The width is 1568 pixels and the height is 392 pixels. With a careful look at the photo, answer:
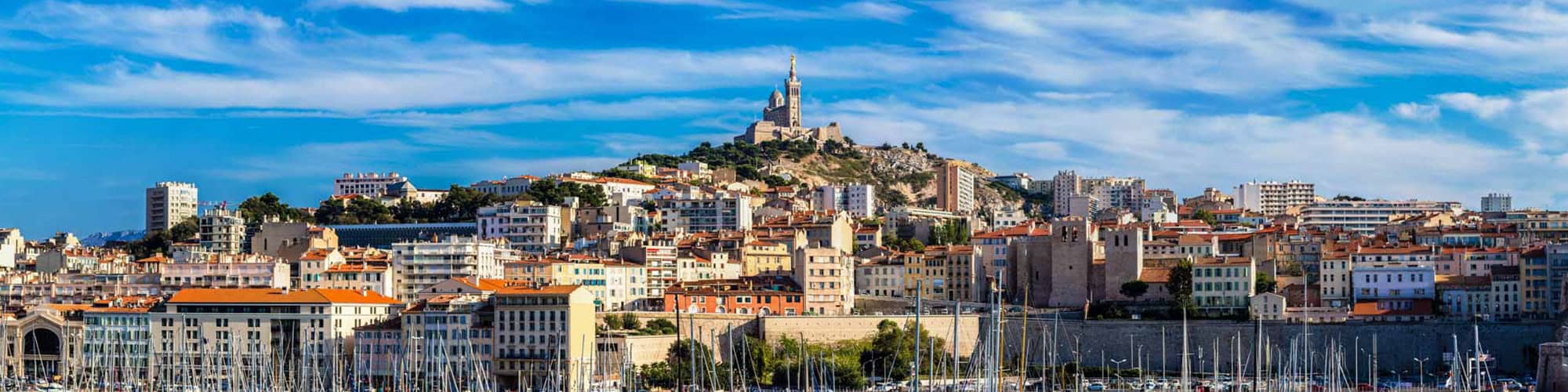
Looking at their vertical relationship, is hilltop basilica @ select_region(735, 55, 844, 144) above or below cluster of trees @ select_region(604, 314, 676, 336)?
above

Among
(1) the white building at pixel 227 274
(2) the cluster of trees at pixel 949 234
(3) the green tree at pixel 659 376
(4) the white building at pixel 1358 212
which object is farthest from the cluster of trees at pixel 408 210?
(4) the white building at pixel 1358 212

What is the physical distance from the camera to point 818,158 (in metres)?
123

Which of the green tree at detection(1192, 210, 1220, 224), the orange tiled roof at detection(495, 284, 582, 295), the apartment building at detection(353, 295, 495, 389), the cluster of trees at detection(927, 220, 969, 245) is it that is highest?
the green tree at detection(1192, 210, 1220, 224)

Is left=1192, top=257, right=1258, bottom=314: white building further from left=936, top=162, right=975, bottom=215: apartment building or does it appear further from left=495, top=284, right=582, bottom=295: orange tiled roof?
left=936, top=162, right=975, bottom=215: apartment building

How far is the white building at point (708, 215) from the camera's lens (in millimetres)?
86688

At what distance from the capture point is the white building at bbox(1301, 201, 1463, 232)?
94500 millimetres

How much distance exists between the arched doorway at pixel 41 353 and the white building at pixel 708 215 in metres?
32.0

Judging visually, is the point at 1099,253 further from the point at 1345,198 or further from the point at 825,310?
the point at 1345,198

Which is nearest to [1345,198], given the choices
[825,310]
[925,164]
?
[925,164]

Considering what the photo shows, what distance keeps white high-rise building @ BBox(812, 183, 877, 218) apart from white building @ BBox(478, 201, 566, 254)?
77.6 feet

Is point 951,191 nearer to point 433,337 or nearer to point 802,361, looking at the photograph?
point 802,361

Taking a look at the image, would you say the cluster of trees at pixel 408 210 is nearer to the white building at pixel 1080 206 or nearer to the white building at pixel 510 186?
the white building at pixel 510 186

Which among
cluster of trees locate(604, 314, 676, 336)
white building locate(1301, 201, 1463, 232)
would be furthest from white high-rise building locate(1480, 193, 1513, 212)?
cluster of trees locate(604, 314, 676, 336)

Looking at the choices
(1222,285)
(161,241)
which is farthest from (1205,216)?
(161,241)
